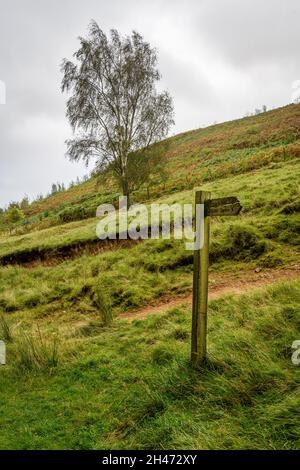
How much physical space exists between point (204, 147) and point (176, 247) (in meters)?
28.8

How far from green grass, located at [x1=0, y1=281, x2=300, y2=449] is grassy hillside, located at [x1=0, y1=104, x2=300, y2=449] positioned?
0.01 metres

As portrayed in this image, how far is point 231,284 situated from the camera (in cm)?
816

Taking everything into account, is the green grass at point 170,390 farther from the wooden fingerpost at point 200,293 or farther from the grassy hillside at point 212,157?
the grassy hillside at point 212,157

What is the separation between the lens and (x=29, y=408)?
15.1ft

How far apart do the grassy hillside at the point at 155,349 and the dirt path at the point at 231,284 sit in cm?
11

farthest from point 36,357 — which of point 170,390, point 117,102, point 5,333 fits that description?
point 117,102

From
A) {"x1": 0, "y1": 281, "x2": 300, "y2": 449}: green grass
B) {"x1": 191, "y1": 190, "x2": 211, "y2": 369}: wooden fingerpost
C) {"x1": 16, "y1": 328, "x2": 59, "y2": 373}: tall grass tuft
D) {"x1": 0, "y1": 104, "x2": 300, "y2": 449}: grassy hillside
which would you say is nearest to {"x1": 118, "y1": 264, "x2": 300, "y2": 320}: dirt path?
{"x1": 0, "y1": 104, "x2": 300, "y2": 449}: grassy hillside

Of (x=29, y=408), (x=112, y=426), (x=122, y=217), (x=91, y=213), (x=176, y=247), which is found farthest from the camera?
(x=91, y=213)

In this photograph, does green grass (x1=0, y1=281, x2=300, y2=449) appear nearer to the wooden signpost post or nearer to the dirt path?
the wooden signpost post

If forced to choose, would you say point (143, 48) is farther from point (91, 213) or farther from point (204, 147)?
point (204, 147)

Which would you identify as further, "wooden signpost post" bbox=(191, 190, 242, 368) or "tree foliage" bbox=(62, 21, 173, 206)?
"tree foliage" bbox=(62, 21, 173, 206)

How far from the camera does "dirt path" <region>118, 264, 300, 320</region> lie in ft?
25.0
